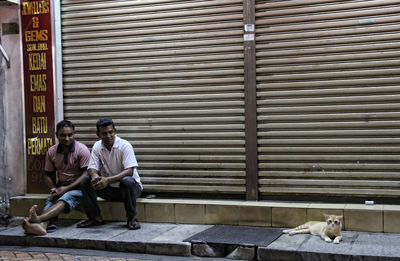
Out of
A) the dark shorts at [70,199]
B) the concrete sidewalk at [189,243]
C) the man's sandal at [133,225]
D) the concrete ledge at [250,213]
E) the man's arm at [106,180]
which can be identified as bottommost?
the concrete sidewalk at [189,243]

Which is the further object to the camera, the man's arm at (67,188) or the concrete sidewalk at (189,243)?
the man's arm at (67,188)

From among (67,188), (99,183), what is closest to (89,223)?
(67,188)

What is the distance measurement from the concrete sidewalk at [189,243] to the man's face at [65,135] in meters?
1.11

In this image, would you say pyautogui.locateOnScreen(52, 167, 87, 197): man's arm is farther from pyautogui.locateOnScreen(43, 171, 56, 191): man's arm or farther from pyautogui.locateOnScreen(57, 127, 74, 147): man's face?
pyautogui.locateOnScreen(57, 127, 74, 147): man's face

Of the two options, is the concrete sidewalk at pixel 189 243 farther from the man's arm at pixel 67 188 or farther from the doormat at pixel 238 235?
the man's arm at pixel 67 188

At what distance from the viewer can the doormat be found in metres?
5.40

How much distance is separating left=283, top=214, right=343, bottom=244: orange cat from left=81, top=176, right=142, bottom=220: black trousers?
1957 mm

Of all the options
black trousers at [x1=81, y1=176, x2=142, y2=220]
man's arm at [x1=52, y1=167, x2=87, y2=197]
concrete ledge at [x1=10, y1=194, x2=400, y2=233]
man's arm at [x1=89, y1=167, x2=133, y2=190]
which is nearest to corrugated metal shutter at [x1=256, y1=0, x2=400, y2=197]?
concrete ledge at [x1=10, y1=194, x2=400, y2=233]

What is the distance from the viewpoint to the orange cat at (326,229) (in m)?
5.23

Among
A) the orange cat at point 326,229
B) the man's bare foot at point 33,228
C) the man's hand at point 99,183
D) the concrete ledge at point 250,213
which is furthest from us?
the man's hand at point 99,183

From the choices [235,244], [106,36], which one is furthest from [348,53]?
[106,36]

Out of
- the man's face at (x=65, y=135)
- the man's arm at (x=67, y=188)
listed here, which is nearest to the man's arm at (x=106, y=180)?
the man's arm at (x=67, y=188)

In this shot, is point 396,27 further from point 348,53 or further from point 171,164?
point 171,164

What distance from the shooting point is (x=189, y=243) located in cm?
546
